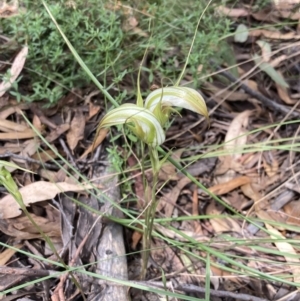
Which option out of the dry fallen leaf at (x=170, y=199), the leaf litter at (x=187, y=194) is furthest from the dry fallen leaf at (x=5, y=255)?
the dry fallen leaf at (x=170, y=199)

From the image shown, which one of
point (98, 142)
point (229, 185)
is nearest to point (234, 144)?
point (229, 185)

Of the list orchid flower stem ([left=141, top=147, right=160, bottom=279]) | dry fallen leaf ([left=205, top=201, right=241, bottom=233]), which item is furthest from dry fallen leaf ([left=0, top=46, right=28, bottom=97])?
dry fallen leaf ([left=205, top=201, right=241, bottom=233])

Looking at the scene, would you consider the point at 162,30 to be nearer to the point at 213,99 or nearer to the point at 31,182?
the point at 213,99

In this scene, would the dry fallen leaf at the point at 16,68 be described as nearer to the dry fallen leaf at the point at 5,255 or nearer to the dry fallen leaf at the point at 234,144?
the dry fallen leaf at the point at 5,255

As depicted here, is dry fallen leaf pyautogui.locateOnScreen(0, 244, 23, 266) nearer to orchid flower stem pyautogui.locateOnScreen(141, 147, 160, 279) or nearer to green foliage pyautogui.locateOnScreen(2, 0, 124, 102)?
orchid flower stem pyautogui.locateOnScreen(141, 147, 160, 279)

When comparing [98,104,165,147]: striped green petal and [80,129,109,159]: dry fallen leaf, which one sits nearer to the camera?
[98,104,165,147]: striped green petal

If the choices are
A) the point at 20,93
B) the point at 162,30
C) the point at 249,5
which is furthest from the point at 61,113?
the point at 249,5

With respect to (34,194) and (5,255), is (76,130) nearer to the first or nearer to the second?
(34,194)

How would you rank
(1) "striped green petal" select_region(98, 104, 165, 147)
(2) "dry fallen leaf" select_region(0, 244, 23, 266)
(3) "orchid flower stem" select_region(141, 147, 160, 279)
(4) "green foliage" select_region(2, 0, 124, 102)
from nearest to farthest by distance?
(1) "striped green petal" select_region(98, 104, 165, 147), (3) "orchid flower stem" select_region(141, 147, 160, 279), (2) "dry fallen leaf" select_region(0, 244, 23, 266), (4) "green foliage" select_region(2, 0, 124, 102)
